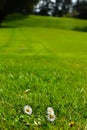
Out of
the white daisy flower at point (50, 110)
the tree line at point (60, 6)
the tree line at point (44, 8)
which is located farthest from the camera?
the tree line at point (60, 6)

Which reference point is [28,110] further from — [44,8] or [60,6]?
Answer: [60,6]

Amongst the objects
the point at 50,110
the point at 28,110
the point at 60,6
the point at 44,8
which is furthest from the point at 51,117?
the point at 60,6

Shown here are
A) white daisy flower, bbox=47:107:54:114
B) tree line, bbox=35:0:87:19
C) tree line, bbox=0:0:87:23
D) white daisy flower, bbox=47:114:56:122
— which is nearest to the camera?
white daisy flower, bbox=47:114:56:122

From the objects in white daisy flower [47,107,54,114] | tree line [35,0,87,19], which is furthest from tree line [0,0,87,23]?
white daisy flower [47,107,54,114]

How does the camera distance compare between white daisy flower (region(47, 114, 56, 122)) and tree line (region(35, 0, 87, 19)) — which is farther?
tree line (region(35, 0, 87, 19))

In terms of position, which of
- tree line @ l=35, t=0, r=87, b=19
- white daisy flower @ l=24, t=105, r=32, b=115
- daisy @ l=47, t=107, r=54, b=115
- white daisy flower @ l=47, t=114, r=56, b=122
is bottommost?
tree line @ l=35, t=0, r=87, b=19

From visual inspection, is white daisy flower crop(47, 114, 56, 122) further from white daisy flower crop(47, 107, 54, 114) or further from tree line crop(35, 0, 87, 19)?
tree line crop(35, 0, 87, 19)

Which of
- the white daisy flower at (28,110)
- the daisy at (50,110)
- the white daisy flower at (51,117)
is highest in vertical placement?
the white daisy flower at (28,110)

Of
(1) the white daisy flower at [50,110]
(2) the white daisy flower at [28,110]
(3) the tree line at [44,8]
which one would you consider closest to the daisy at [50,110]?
(1) the white daisy flower at [50,110]

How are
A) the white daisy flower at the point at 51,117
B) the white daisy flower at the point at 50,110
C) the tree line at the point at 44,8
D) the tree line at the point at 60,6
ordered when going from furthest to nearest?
the tree line at the point at 60,6 → the tree line at the point at 44,8 → the white daisy flower at the point at 50,110 → the white daisy flower at the point at 51,117

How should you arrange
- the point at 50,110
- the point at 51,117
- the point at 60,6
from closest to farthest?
the point at 51,117
the point at 50,110
the point at 60,6

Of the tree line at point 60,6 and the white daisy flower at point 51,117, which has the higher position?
the white daisy flower at point 51,117

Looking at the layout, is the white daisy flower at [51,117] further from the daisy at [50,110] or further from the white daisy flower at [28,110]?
the white daisy flower at [28,110]

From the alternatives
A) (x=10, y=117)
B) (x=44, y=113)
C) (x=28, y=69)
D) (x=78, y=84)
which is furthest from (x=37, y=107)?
(x=28, y=69)
